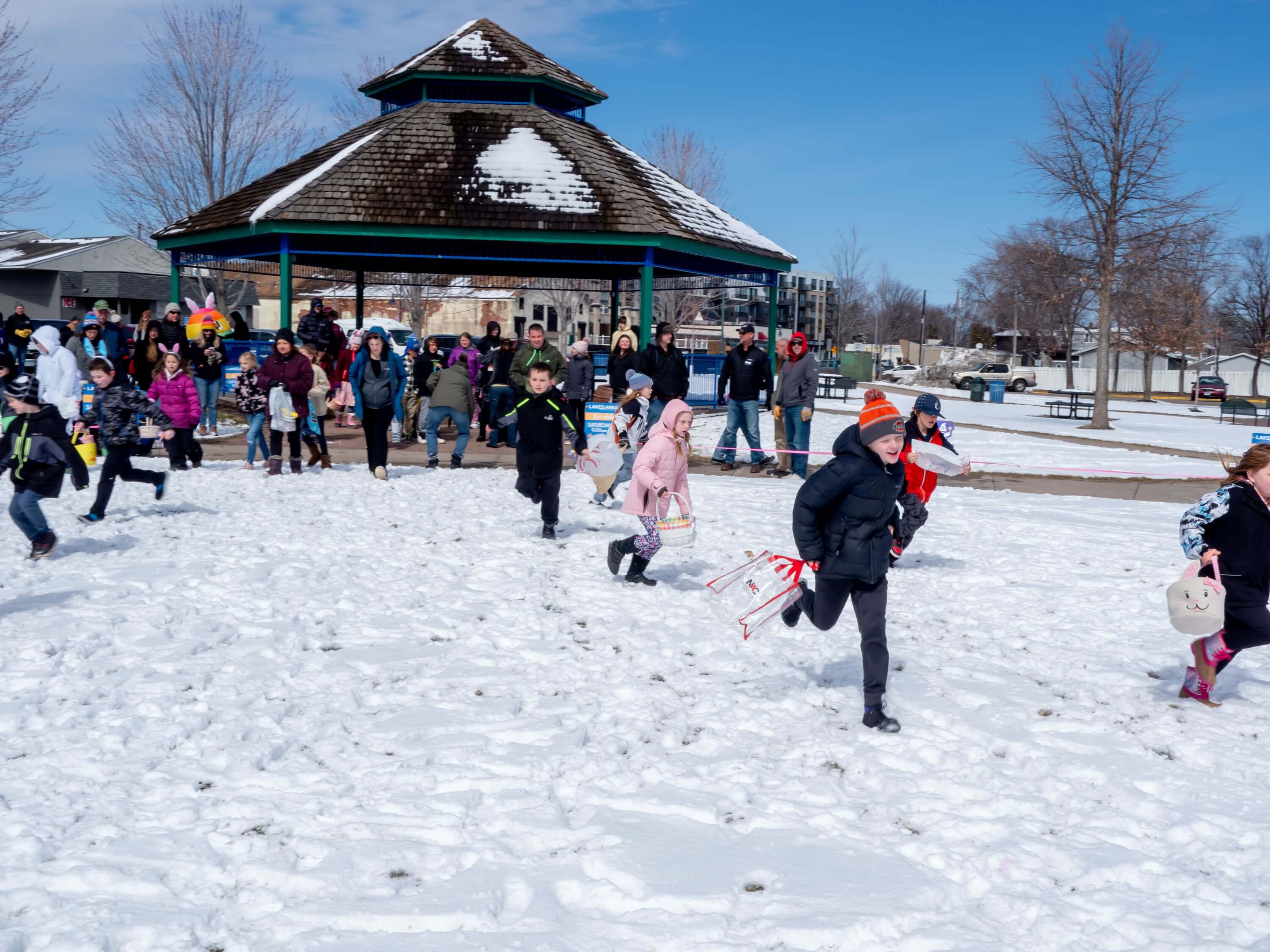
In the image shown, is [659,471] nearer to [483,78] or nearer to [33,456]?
[33,456]

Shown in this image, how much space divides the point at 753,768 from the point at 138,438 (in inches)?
306

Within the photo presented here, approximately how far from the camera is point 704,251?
70.0 ft

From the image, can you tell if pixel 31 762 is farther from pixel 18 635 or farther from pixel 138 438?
pixel 138 438

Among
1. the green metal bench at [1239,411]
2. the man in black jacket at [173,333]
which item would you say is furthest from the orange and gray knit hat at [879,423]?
the green metal bench at [1239,411]

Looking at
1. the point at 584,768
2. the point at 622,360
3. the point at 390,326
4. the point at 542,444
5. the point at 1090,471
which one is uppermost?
the point at 390,326

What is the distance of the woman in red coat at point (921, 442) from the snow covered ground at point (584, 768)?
0.84 m

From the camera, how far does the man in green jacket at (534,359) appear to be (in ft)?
43.2

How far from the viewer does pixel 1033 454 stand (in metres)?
20.4

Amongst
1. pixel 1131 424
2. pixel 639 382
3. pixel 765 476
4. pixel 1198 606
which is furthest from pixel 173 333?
pixel 1131 424

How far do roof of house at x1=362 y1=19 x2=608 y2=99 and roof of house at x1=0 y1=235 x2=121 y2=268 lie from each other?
28945 millimetres

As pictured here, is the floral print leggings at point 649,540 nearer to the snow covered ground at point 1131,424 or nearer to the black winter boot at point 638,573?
the black winter boot at point 638,573

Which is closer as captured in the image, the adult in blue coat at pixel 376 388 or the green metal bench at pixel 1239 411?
the adult in blue coat at pixel 376 388

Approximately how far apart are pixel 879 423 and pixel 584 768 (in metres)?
2.27

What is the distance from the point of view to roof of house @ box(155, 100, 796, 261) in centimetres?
1986
